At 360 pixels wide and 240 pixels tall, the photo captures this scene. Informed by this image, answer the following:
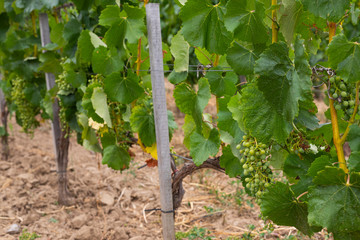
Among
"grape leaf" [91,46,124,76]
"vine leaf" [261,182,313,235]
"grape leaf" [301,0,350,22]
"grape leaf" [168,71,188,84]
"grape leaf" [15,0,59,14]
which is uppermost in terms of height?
"grape leaf" [15,0,59,14]

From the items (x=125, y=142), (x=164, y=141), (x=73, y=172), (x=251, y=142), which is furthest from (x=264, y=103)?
(x=73, y=172)

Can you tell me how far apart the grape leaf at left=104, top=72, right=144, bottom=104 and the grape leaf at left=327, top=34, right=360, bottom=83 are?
1116 mm

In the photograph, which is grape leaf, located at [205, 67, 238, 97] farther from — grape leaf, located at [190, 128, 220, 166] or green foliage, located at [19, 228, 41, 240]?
green foliage, located at [19, 228, 41, 240]

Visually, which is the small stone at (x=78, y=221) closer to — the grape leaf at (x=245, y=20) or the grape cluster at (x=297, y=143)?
the grape cluster at (x=297, y=143)

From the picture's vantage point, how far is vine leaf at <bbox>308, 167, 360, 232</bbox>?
3.23ft

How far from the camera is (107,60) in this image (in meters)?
2.01

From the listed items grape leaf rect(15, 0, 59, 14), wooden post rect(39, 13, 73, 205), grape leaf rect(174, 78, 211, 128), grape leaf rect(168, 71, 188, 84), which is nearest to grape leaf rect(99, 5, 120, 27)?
grape leaf rect(168, 71, 188, 84)

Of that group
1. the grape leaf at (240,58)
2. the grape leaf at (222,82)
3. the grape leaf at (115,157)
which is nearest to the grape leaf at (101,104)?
the grape leaf at (115,157)

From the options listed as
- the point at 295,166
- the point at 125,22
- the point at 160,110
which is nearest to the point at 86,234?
the point at 160,110

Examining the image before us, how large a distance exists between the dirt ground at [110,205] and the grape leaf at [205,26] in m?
1.39

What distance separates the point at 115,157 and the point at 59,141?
1.22 metres

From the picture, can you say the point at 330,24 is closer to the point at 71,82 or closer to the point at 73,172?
the point at 71,82

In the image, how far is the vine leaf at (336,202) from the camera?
3.23 ft

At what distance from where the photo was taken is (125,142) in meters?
2.28
